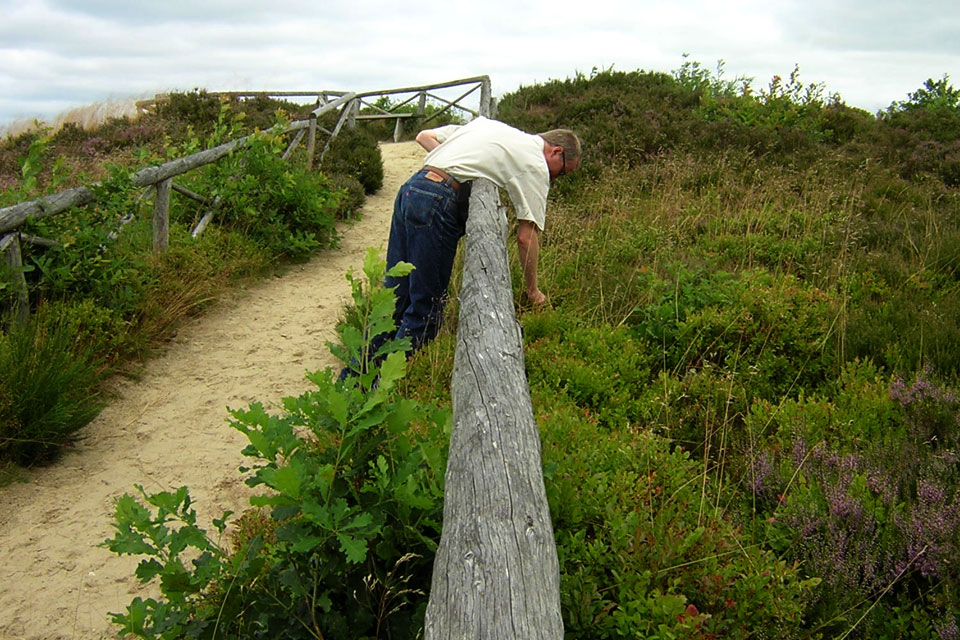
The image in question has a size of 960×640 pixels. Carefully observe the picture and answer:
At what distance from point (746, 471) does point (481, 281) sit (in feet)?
5.82

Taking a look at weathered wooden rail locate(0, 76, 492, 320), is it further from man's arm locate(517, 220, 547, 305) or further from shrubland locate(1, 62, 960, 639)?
man's arm locate(517, 220, 547, 305)

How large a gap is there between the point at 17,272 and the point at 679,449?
4.86 metres

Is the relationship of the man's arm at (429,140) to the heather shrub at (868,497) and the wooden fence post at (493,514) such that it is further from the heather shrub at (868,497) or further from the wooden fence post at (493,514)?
the heather shrub at (868,497)

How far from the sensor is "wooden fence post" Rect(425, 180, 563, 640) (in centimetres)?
166

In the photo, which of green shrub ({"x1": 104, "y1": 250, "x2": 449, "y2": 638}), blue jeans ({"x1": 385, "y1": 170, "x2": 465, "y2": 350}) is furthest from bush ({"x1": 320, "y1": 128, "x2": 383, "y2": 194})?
green shrub ({"x1": 104, "y1": 250, "x2": 449, "y2": 638})

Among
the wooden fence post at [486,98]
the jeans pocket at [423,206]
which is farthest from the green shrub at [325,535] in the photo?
the wooden fence post at [486,98]

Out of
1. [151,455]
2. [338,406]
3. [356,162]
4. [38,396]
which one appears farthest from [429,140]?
[356,162]

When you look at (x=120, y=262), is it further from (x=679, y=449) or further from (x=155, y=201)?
(x=679, y=449)

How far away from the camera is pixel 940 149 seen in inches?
436

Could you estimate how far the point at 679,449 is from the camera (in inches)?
139

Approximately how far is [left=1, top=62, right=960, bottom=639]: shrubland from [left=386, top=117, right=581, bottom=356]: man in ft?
1.62

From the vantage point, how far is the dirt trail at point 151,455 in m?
3.33

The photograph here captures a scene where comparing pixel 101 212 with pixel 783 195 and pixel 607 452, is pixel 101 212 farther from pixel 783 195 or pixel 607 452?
pixel 783 195

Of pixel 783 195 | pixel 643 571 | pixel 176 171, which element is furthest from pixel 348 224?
pixel 643 571
